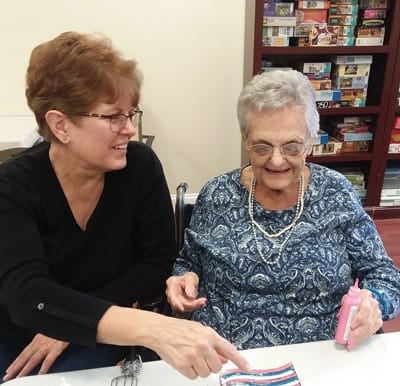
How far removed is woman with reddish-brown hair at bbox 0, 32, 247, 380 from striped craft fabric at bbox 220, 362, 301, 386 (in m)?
0.04

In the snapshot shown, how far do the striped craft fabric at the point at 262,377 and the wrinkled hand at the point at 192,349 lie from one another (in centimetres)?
5

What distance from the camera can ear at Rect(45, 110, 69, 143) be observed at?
1158 millimetres

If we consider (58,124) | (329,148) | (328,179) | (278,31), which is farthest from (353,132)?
(58,124)

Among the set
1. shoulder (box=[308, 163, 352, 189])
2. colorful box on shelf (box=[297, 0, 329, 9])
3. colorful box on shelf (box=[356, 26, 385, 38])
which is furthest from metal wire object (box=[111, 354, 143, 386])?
colorful box on shelf (box=[356, 26, 385, 38])

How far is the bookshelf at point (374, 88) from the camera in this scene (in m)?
2.77

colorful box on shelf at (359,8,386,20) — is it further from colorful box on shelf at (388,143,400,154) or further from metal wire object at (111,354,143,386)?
metal wire object at (111,354,143,386)

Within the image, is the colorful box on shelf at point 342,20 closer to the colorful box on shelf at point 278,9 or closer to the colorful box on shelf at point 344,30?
the colorful box on shelf at point 344,30

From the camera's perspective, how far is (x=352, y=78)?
296cm

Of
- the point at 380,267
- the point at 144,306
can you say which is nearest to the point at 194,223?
the point at 144,306

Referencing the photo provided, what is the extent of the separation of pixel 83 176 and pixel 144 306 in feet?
1.38

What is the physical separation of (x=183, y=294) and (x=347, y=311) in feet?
1.36

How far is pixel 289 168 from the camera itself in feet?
4.20

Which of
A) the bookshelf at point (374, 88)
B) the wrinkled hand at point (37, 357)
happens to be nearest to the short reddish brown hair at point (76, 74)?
the wrinkled hand at point (37, 357)

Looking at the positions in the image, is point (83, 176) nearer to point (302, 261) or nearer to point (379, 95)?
point (302, 261)
